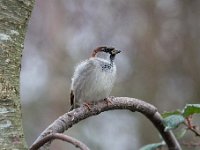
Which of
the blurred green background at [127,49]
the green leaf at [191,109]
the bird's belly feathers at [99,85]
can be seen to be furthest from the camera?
the blurred green background at [127,49]

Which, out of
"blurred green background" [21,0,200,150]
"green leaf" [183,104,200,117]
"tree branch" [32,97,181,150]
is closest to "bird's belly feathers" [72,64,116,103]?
"tree branch" [32,97,181,150]

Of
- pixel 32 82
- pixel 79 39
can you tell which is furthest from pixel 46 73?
pixel 79 39

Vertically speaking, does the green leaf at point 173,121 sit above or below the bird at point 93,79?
below

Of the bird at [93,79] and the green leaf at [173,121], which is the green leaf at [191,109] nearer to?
the green leaf at [173,121]

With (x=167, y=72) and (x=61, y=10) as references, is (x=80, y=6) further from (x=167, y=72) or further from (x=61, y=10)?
(x=167, y=72)

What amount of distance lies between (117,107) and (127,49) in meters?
4.62

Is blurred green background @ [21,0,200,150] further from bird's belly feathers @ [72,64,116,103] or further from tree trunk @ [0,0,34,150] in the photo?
tree trunk @ [0,0,34,150]

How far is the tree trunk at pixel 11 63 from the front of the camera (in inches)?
51.0

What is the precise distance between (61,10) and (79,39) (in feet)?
1.48

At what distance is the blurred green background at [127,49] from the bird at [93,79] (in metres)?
2.90

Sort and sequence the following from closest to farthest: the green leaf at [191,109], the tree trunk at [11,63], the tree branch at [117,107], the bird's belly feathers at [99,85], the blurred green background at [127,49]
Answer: the tree trunk at [11,63], the tree branch at [117,107], the green leaf at [191,109], the bird's belly feathers at [99,85], the blurred green background at [127,49]

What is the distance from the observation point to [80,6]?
6422 mm

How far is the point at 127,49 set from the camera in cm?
646

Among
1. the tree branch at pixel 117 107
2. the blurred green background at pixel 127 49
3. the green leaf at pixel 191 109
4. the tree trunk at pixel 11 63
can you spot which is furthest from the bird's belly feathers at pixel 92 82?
the blurred green background at pixel 127 49
